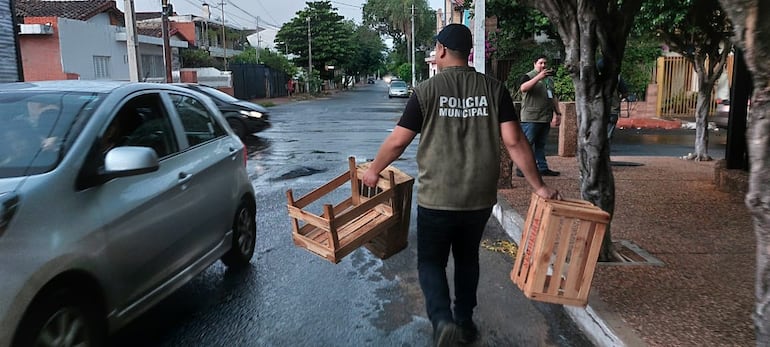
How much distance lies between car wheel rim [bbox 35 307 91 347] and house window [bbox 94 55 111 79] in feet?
97.5

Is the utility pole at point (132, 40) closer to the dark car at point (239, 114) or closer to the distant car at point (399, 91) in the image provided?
the dark car at point (239, 114)

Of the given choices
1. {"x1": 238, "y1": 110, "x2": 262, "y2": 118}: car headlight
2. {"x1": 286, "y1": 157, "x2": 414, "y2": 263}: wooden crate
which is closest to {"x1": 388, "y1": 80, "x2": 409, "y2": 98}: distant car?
{"x1": 238, "y1": 110, "x2": 262, "y2": 118}: car headlight

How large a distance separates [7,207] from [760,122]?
11.0ft

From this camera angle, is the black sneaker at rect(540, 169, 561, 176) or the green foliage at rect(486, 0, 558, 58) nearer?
the black sneaker at rect(540, 169, 561, 176)

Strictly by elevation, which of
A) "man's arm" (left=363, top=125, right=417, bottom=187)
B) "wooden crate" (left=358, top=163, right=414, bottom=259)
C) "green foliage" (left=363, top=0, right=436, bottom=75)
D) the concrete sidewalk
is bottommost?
the concrete sidewalk

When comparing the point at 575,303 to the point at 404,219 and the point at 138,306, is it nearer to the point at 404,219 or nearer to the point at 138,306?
the point at 404,219

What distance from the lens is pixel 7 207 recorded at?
286 cm

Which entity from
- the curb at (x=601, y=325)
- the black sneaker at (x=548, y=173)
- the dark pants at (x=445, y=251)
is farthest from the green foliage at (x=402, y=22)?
the dark pants at (x=445, y=251)

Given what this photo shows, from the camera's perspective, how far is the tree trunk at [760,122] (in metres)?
2.88

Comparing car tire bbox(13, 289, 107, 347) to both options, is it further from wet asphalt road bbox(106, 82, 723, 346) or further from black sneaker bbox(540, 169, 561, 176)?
black sneaker bbox(540, 169, 561, 176)

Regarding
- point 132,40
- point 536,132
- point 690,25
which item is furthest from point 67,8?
point 690,25

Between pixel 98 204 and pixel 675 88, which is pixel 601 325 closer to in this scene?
pixel 98 204

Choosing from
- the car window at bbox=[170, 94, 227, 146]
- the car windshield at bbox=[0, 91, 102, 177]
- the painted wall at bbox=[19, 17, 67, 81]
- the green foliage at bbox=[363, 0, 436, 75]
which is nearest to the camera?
the car windshield at bbox=[0, 91, 102, 177]

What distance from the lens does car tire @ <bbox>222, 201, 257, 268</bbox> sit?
17.7 feet
